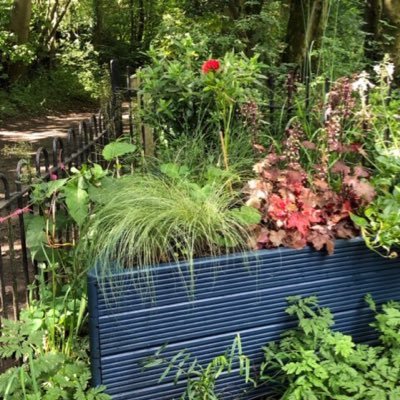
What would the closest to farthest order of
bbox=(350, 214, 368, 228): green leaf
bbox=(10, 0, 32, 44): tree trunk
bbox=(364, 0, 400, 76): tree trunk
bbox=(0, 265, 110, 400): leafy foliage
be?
bbox=(0, 265, 110, 400): leafy foliage
bbox=(350, 214, 368, 228): green leaf
bbox=(364, 0, 400, 76): tree trunk
bbox=(10, 0, 32, 44): tree trunk

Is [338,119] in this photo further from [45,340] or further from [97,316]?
[45,340]

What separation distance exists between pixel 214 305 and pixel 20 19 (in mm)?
13366

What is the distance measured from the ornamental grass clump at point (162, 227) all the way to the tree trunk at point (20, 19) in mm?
12568

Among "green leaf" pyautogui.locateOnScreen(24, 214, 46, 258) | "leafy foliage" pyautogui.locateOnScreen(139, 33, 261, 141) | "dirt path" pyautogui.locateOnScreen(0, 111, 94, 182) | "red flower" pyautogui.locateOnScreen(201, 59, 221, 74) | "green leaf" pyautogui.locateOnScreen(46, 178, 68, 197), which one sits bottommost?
"dirt path" pyautogui.locateOnScreen(0, 111, 94, 182)

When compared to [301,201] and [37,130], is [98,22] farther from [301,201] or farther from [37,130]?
[301,201]

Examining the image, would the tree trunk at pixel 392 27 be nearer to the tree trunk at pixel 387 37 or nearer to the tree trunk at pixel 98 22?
the tree trunk at pixel 387 37

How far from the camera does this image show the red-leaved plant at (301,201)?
9.12 feet

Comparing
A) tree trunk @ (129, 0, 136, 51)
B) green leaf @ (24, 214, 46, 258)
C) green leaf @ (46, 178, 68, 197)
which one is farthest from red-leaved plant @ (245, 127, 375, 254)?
tree trunk @ (129, 0, 136, 51)

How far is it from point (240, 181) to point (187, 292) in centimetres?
83

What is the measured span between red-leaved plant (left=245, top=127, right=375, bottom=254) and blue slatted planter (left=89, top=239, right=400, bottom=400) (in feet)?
0.24

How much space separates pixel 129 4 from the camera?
71.8 feet

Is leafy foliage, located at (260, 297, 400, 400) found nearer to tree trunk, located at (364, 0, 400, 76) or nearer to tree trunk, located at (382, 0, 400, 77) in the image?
tree trunk, located at (364, 0, 400, 76)

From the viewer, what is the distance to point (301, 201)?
2910 mm

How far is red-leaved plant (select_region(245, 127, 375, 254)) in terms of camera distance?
2.78 meters
